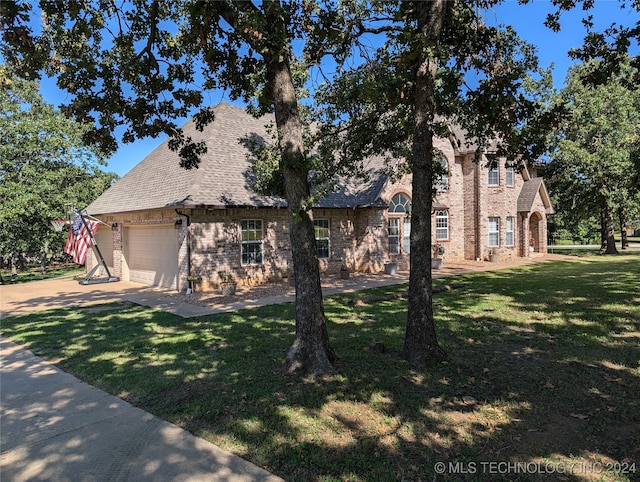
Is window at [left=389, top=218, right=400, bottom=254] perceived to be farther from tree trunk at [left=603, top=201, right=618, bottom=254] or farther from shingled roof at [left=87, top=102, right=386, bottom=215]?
tree trunk at [left=603, top=201, right=618, bottom=254]

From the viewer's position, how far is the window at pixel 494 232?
25.1m

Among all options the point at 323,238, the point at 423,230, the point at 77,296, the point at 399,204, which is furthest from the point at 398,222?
the point at 423,230

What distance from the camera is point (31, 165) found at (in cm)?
2000

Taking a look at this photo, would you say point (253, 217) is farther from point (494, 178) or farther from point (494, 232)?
point (494, 178)

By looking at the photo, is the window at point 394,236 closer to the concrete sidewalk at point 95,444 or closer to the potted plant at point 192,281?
the potted plant at point 192,281

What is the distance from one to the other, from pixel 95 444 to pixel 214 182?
12.4m

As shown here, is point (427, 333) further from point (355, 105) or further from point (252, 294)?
point (252, 294)

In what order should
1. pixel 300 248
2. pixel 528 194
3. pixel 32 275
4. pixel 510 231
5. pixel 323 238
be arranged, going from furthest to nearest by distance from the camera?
pixel 528 194 < pixel 510 231 < pixel 32 275 < pixel 323 238 < pixel 300 248

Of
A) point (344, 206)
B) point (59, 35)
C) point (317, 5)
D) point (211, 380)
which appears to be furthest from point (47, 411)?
point (344, 206)

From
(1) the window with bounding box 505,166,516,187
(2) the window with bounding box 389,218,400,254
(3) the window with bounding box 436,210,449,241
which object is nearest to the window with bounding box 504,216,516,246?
(1) the window with bounding box 505,166,516,187

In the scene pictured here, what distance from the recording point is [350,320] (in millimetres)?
Result: 9562

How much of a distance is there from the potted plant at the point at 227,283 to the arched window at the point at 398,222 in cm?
878

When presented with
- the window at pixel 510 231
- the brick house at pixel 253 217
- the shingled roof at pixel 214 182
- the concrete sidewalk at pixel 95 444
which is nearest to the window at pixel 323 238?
the brick house at pixel 253 217

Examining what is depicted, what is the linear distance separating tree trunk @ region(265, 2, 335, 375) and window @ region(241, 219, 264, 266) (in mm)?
10501
